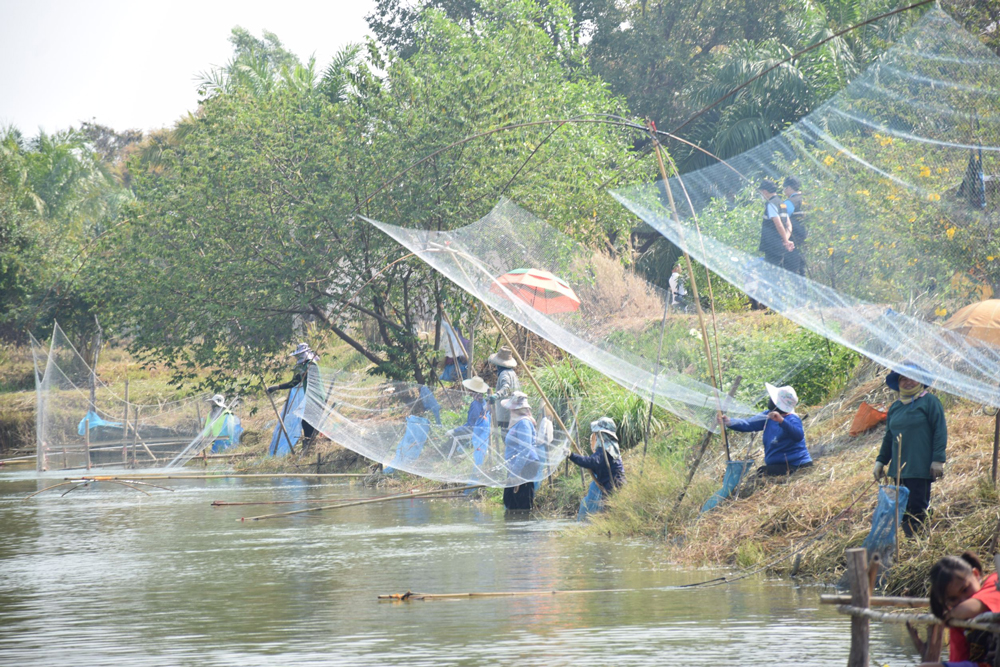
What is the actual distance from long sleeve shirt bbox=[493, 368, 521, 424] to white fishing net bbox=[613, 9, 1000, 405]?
5.29m

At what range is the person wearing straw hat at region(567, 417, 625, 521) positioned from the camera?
35.4ft

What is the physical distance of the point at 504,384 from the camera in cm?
1308

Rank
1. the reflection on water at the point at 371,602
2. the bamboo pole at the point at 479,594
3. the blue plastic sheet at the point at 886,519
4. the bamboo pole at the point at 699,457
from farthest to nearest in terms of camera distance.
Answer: the bamboo pole at the point at 699,457 → the bamboo pole at the point at 479,594 → the blue plastic sheet at the point at 886,519 → the reflection on water at the point at 371,602

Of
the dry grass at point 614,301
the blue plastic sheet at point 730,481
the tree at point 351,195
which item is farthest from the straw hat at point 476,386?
the blue plastic sheet at point 730,481

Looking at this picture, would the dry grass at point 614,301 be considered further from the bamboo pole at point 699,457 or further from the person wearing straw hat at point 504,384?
the person wearing straw hat at point 504,384

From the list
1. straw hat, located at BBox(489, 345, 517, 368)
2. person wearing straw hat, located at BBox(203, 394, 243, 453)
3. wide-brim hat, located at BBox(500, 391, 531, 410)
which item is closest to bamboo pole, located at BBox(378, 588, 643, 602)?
wide-brim hat, located at BBox(500, 391, 531, 410)

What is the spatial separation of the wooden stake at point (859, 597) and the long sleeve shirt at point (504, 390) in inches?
292

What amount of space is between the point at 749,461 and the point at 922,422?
254 centimetres

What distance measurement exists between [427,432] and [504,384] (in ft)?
4.14

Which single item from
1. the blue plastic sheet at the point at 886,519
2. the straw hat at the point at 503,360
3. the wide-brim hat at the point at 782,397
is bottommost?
the blue plastic sheet at the point at 886,519

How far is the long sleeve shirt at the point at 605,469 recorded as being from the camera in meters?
10.8

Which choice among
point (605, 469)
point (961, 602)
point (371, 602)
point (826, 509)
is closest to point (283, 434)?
point (605, 469)

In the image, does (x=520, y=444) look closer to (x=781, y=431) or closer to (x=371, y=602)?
(x=781, y=431)

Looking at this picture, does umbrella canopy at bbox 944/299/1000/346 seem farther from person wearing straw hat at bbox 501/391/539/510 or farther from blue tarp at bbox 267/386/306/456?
blue tarp at bbox 267/386/306/456
